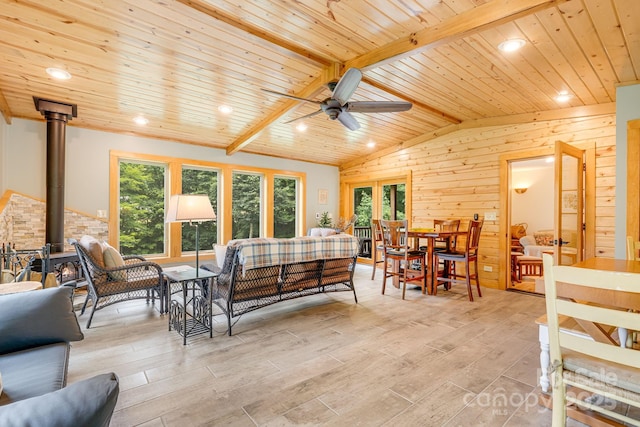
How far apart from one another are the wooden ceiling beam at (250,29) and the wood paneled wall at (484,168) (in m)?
3.29

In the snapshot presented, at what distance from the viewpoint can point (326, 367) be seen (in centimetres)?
236

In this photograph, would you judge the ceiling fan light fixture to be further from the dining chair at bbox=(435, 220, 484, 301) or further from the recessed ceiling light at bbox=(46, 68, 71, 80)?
the dining chair at bbox=(435, 220, 484, 301)

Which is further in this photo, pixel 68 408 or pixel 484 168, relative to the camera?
pixel 484 168

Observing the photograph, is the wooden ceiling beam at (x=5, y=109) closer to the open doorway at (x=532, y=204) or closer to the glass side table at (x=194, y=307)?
the glass side table at (x=194, y=307)

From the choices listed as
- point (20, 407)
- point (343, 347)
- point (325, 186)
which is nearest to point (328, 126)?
point (325, 186)

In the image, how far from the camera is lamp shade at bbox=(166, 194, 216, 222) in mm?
2947

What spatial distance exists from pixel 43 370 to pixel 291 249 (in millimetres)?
2104

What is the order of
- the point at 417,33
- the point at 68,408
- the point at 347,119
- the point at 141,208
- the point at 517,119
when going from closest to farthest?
1. the point at 68,408
2. the point at 417,33
3. the point at 347,119
4. the point at 517,119
5. the point at 141,208

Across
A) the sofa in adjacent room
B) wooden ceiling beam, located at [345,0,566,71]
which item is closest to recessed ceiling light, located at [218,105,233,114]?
wooden ceiling beam, located at [345,0,566,71]

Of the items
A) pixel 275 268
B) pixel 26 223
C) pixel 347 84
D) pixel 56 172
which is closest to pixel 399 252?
pixel 275 268

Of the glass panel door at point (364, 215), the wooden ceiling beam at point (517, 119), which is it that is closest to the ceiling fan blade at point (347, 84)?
the wooden ceiling beam at point (517, 119)

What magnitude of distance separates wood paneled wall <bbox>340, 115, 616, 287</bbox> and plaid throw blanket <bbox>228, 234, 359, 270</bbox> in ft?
9.00

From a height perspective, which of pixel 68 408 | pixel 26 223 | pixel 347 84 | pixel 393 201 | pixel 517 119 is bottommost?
pixel 68 408

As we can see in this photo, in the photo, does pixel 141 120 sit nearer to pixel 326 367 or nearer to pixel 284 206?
pixel 284 206
